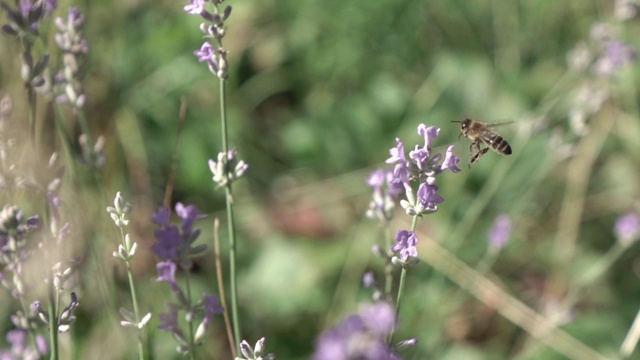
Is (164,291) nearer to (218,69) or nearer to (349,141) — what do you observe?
(349,141)

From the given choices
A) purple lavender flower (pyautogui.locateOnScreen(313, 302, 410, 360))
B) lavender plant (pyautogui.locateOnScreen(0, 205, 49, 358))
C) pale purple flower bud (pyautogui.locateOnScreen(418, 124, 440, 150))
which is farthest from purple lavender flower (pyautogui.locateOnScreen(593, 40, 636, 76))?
purple lavender flower (pyautogui.locateOnScreen(313, 302, 410, 360))

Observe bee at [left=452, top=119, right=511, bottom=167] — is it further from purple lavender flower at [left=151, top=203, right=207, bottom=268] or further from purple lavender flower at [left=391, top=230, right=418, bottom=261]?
purple lavender flower at [left=151, top=203, right=207, bottom=268]

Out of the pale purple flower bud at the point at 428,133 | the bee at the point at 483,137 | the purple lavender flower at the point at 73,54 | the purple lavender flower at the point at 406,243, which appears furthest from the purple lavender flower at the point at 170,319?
the bee at the point at 483,137

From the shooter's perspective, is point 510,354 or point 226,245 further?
point 226,245

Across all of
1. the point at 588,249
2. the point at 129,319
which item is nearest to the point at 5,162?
the point at 129,319

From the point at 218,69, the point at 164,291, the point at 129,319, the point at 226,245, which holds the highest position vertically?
the point at 226,245

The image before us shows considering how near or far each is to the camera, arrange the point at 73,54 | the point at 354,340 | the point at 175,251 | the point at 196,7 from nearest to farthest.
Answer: the point at 354,340 → the point at 175,251 → the point at 196,7 → the point at 73,54

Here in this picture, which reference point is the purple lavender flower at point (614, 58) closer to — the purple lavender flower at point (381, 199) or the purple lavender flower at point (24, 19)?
the purple lavender flower at point (381, 199)

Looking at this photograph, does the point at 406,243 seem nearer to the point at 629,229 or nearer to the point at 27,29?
the point at 27,29

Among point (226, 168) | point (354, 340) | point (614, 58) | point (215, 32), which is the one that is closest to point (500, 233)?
point (614, 58)
